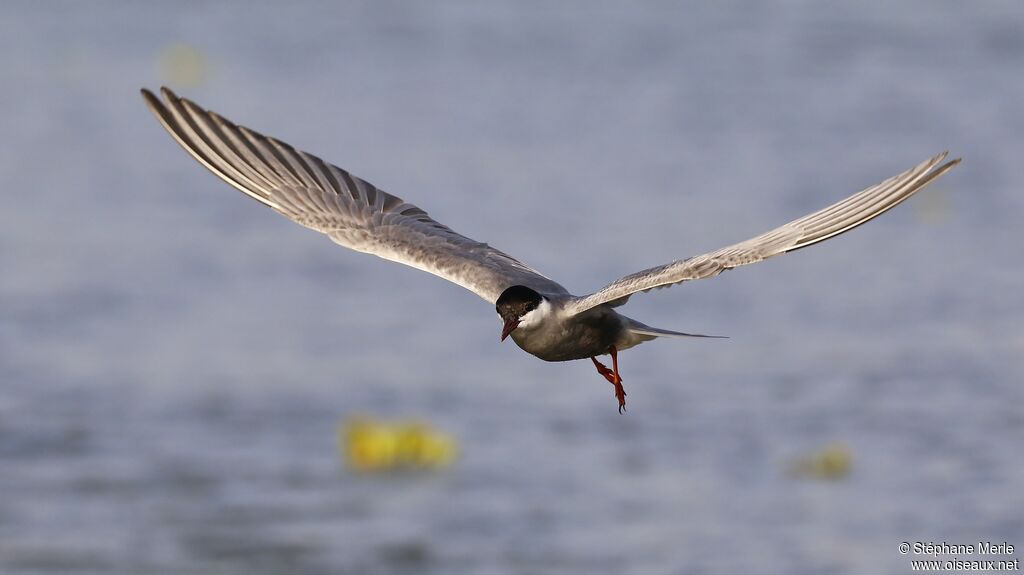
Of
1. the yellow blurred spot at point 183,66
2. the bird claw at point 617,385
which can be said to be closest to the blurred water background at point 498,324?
the yellow blurred spot at point 183,66

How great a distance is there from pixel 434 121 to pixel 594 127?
2252 mm

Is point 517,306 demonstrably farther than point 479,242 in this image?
No

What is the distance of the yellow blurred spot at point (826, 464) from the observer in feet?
63.2

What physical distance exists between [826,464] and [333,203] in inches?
409

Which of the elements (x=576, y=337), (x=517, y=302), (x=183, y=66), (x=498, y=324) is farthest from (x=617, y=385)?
(x=183, y=66)

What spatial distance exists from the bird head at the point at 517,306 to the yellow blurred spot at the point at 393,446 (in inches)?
448

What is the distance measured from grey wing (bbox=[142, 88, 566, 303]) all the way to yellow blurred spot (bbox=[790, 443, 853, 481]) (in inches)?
392

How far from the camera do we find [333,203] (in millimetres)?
10016

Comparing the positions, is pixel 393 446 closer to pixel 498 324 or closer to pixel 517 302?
pixel 498 324

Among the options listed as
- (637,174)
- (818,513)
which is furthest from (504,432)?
(637,174)

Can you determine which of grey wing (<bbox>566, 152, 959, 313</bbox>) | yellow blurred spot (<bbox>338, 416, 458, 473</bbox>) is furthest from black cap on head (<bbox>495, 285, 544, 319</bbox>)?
yellow blurred spot (<bbox>338, 416, 458, 473</bbox>)

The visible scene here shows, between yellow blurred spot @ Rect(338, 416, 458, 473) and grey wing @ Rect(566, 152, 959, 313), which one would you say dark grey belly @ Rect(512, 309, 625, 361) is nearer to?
grey wing @ Rect(566, 152, 959, 313)

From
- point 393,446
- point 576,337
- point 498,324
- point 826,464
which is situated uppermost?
point 498,324

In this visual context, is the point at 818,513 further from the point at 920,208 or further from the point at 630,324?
the point at 630,324
